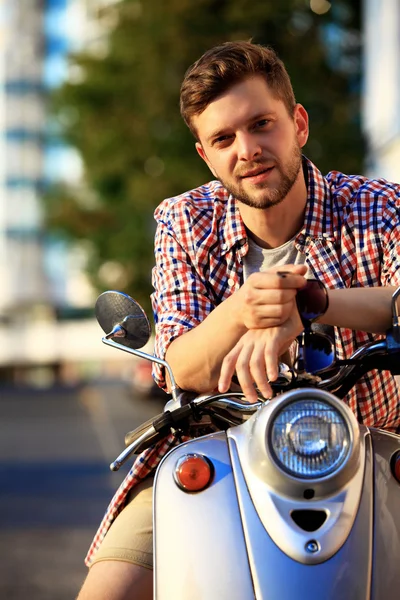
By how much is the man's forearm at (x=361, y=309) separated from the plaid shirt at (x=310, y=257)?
28 centimetres

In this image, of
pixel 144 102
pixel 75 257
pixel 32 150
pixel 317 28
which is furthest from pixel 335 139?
pixel 32 150

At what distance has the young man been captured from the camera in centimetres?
242

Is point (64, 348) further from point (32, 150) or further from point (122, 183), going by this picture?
point (122, 183)

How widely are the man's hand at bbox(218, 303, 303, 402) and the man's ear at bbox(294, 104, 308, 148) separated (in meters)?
0.79

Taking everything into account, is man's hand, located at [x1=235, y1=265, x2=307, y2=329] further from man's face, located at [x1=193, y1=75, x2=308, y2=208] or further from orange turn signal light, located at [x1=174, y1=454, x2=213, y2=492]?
man's face, located at [x1=193, y1=75, x2=308, y2=208]

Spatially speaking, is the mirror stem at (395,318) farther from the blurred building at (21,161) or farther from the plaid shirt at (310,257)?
the blurred building at (21,161)

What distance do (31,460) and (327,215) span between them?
11.7 metres

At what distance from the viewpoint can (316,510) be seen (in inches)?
77.6

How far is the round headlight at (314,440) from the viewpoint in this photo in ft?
6.48

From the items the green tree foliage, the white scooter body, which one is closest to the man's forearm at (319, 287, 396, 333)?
the white scooter body

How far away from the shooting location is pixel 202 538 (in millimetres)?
2041

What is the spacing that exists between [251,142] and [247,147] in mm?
17

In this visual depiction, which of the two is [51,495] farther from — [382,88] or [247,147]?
[382,88]

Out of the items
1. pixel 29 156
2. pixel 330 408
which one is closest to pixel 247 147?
pixel 330 408
